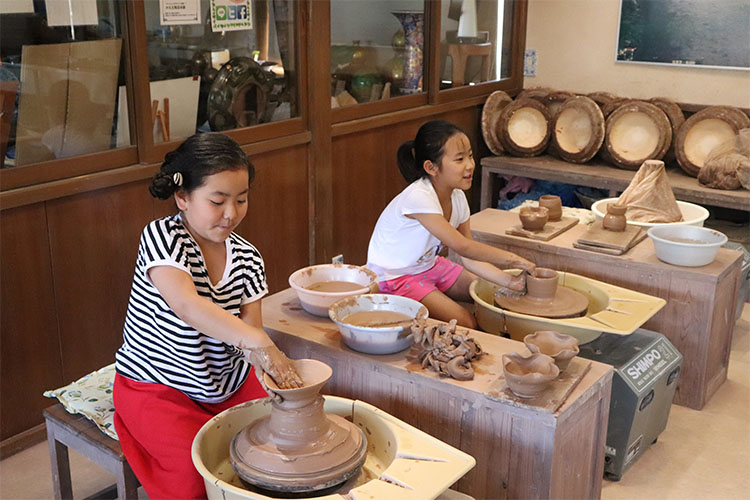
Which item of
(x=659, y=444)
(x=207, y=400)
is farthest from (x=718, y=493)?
(x=207, y=400)

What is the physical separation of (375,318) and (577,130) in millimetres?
3177

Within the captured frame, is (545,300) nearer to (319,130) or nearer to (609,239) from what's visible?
(609,239)

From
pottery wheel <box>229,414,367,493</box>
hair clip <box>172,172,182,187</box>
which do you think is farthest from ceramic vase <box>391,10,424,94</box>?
pottery wheel <box>229,414,367,493</box>

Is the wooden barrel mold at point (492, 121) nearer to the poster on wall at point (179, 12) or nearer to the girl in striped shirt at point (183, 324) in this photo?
the poster on wall at point (179, 12)

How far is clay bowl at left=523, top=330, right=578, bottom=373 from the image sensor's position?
7.25 feet

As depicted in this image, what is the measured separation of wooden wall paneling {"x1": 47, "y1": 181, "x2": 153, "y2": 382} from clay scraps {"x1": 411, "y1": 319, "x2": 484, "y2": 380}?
1435 mm

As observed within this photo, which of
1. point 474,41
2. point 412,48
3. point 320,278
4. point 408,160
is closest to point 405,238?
point 408,160

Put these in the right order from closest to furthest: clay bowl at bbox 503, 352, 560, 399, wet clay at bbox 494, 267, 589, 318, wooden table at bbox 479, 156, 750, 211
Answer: clay bowl at bbox 503, 352, 560, 399 < wet clay at bbox 494, 267, 589, 318 < wooden table at bbox 479, 156, 750, 211

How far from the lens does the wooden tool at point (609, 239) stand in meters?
3.44

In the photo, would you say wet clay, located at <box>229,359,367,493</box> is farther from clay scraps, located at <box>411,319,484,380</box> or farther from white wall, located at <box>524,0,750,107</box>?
white wall, located at <box>524,0,750,107</box>

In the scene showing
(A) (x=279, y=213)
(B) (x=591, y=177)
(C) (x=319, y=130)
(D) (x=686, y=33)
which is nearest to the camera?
(A) (x=279, y=213)

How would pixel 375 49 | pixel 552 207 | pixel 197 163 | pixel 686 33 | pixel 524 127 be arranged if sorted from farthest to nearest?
1. pixel 524 127
2. pixel 686 33
3. pixel 375 49
4. pixel 552 207
5. pixel 197 163

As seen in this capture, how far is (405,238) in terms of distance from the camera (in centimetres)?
323

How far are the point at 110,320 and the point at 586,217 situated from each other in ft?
7.46
